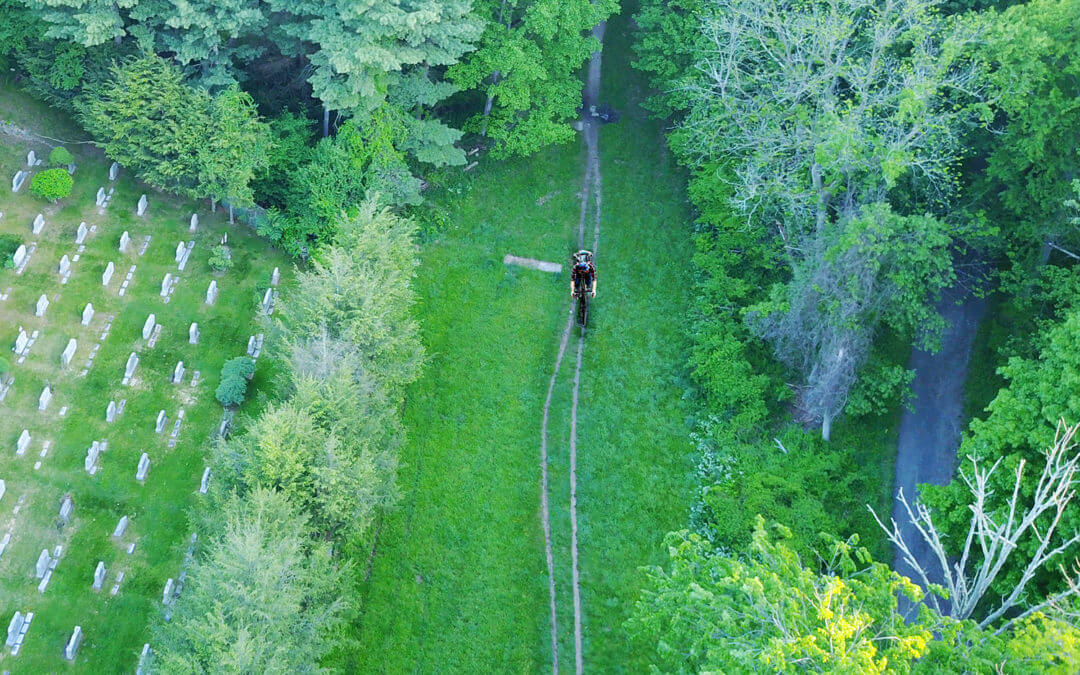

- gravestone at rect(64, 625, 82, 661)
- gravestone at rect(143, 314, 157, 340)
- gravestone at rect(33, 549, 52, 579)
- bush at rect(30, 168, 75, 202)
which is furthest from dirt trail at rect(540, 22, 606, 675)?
bush at rect(30, 168, 75, 202)

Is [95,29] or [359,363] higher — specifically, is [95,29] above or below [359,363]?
above

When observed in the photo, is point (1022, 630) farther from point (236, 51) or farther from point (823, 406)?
point (236, 51)

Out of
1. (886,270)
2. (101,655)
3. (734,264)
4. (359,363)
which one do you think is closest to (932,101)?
(886,270)

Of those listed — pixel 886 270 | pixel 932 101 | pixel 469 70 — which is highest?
pixel 469 70

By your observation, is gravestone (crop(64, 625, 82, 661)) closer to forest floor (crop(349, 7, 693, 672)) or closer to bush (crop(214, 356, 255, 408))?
forest floor (crop(349, 7, 693, 672))

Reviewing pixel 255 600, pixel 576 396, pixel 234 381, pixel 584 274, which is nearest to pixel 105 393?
pixel 234 381

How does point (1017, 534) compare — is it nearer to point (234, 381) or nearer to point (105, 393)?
point (234, 381)

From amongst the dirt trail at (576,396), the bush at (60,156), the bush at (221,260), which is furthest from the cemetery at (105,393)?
the dirt trail at (576,396)
